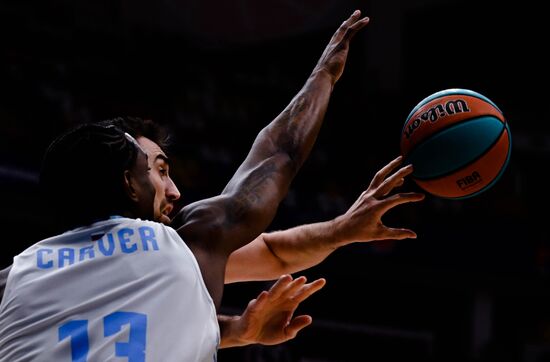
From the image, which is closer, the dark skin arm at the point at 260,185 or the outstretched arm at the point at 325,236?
the dark skin arm at the point at 260,185

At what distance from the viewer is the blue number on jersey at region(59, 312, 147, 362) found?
1.93m

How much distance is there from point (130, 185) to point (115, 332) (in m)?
0.45

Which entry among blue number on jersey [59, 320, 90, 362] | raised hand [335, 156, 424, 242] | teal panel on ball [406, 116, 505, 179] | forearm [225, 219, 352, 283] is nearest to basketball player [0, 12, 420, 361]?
blue number on jersey [59, 320, 90, 362]

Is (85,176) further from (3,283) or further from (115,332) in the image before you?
(115,332)

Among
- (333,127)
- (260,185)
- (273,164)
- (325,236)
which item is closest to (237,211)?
(260,185)

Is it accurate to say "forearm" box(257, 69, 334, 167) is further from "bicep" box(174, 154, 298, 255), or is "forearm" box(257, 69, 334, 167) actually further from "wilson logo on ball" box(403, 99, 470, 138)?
"wilson logo on ball" box(403, 99, 470, 138)

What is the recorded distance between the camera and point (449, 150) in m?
3.27

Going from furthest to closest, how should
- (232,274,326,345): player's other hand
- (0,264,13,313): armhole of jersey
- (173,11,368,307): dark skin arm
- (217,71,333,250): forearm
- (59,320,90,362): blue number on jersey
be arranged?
(232,274,326,345): player's other hand, (217,71,333,250): forearm, (173,11,368,307): dark skin arm, (0,264,13,313): armhole of jersey, (59,320,90,362): blue number on jersey

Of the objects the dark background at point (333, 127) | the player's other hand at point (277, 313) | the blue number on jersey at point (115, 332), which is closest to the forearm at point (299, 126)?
the player's other hand at point (277, 313)

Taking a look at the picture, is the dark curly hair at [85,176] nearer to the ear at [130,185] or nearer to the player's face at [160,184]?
the ear at [130,185]

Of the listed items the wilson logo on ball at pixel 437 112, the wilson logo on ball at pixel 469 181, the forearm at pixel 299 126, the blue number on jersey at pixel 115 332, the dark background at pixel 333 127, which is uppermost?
the forearm at pixel 299 126

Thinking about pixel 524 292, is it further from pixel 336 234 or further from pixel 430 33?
pixel 336 234

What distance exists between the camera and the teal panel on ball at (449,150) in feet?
10.7

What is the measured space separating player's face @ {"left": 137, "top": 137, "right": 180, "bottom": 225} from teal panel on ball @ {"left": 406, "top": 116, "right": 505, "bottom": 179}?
1.17m
